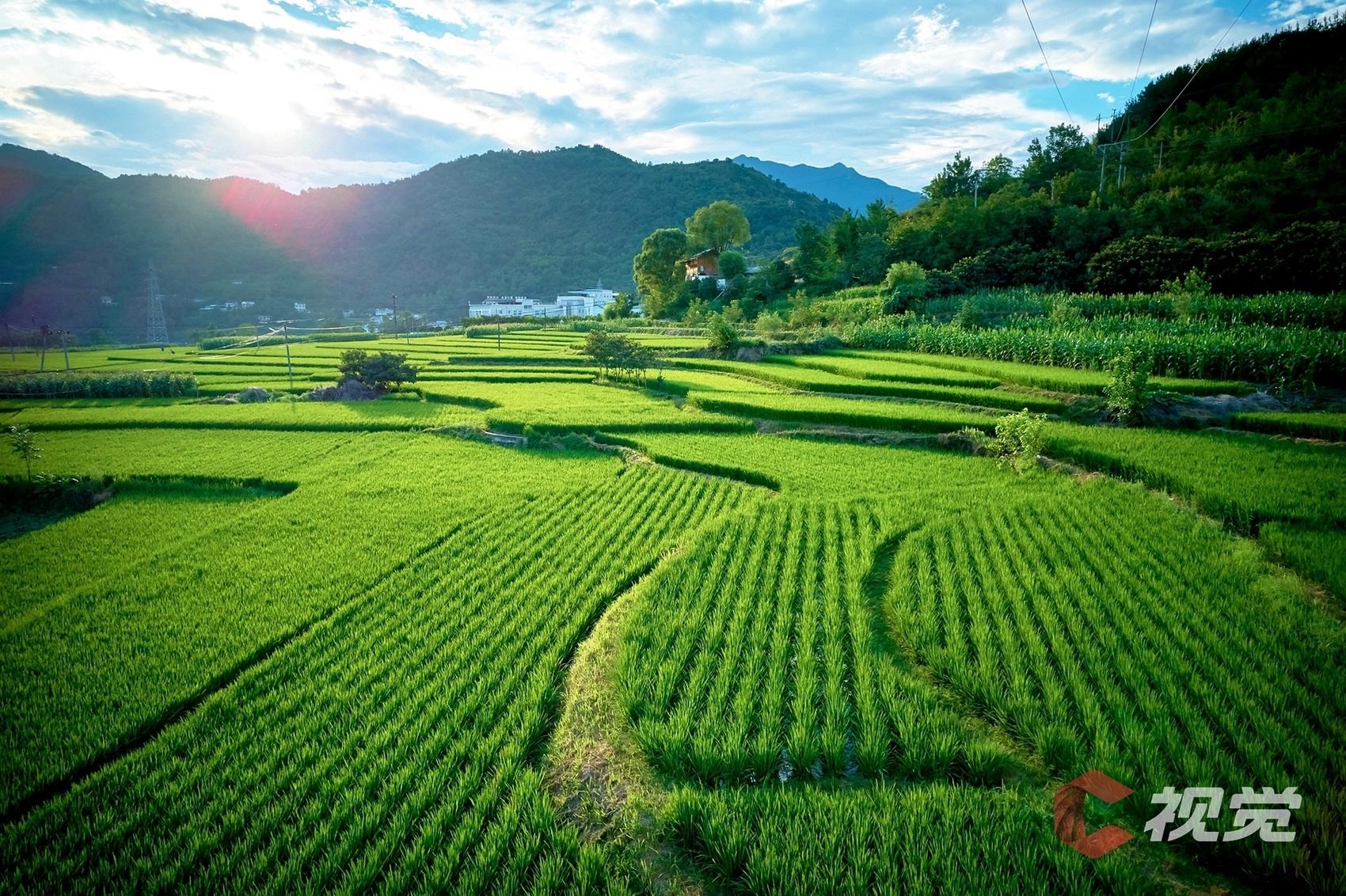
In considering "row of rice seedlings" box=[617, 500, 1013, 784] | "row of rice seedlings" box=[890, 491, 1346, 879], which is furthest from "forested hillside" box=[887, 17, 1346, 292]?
"row of rice seedlings" box=[617, 500, 1013, 784]

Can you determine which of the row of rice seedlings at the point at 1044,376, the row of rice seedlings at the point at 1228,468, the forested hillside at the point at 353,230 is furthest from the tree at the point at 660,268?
the row of rice seedlings at the point at 1228,468

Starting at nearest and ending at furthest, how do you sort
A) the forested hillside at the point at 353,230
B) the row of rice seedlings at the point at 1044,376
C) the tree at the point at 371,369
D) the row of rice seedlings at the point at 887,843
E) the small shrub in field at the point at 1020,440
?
the row of rice seedlings at the point at 887,843 → the small shrub in field at the point at 1020,440 → the row of rice seedlings at the point at 1044,376 → the tree at the point at 371,369 → the forested hillside at the point at 353,230

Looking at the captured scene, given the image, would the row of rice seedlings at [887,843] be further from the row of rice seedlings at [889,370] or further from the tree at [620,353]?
the tree at [620,353]

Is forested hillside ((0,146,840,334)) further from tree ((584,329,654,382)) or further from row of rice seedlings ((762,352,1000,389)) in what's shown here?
row of rice seedlings ((762,352,1000,389))

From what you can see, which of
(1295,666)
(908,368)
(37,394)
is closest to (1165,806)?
(1295,666)

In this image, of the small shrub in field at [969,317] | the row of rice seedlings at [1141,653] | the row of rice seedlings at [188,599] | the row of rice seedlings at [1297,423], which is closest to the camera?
the row of rice seedlings at [1141,653]

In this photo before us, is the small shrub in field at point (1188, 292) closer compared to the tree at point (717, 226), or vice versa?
the small shrub in field at point (1188, 292)

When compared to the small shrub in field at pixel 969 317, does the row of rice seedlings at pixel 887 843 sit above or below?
below
